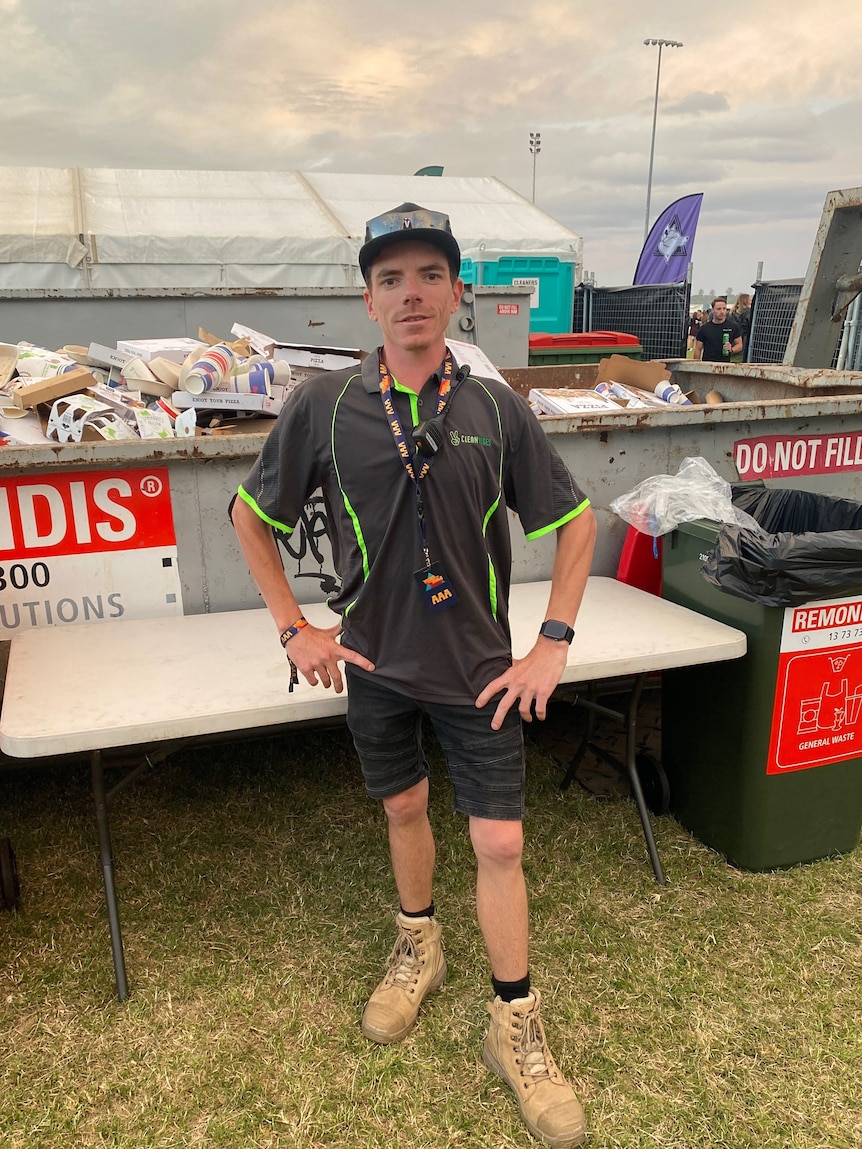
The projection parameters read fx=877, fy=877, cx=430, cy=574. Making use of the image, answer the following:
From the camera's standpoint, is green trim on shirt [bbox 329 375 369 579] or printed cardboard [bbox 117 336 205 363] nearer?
green trim on shirt [bbox 329 375 369 579]

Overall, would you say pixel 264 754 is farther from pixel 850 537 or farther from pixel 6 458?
pixel 850 537

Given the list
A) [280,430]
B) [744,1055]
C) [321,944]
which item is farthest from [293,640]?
[744,1055]

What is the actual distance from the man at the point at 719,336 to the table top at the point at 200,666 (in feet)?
A: 28.9

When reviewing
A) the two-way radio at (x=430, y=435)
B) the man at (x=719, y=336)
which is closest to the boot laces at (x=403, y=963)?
the two-way radio at (x=430, y=435)

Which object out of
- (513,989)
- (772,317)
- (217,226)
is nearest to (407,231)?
(513,989)

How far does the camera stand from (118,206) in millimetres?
11383

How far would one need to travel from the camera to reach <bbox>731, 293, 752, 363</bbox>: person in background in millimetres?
11465

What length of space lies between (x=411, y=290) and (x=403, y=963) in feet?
5.17

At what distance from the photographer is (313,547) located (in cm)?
283

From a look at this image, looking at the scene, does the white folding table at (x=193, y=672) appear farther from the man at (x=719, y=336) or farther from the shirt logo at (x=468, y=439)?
the man at (x=719, y=336)

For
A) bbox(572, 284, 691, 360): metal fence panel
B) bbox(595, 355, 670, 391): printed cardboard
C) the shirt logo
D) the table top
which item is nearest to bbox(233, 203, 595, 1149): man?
the shirt logo

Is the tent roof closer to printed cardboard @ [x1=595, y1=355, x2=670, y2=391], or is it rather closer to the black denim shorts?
printed cardboard @ [x1=595, y1=355, x2=670, y2=391]

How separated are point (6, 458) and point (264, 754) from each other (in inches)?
61.7

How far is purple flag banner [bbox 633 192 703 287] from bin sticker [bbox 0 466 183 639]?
41.5 ft
